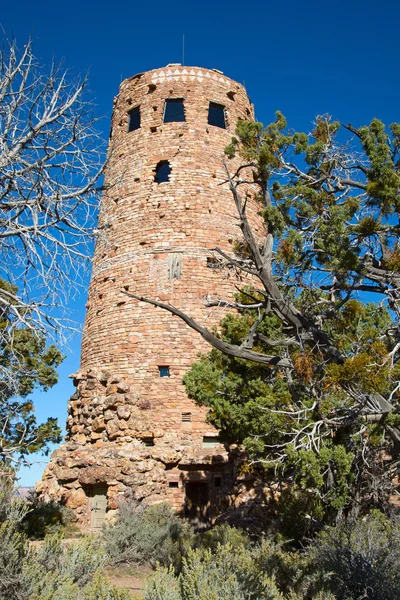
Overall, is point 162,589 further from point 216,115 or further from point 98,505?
point 216,115

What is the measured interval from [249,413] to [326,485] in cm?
177

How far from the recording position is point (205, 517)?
41.7 ft

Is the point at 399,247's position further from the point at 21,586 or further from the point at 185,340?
the point at 185,340

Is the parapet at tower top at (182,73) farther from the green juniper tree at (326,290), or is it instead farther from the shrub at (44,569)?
the shrub at (44,569)

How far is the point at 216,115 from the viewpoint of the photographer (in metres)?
17.1

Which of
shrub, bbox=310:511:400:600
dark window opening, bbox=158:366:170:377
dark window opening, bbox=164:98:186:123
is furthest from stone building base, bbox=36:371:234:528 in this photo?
dark window opening, bbox=164:98:186:123

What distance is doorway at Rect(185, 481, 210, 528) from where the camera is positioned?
12711 millimetres

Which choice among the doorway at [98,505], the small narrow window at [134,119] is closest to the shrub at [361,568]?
the doorway at [98,505]

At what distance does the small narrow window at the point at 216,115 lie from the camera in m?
17.0

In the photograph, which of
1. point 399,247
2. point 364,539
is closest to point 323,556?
point 364,539

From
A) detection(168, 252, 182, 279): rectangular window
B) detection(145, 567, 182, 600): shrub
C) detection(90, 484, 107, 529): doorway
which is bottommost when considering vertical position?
detection(145, 567, 182, 600): shrub

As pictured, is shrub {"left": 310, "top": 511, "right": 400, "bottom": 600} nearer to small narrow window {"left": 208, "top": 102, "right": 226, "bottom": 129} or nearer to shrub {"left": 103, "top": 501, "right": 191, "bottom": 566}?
shrub {"left": 103, "top": 501, "right": 191, "bottom": 566}

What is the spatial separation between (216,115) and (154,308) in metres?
7.22

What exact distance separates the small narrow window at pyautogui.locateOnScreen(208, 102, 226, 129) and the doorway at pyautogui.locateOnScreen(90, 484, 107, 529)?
38.2 ft
